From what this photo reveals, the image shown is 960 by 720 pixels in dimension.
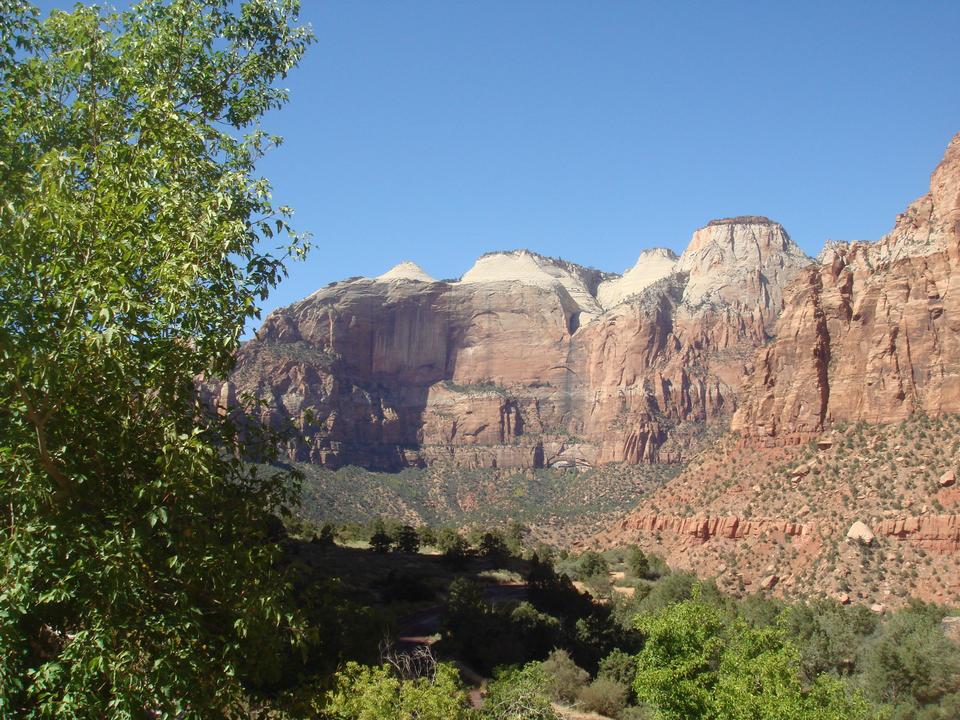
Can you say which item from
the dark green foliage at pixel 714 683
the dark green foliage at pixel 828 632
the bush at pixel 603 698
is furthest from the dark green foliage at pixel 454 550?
the dark green foliage at pixel 714 683

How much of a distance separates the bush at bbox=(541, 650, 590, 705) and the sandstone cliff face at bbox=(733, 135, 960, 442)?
42.5 metres

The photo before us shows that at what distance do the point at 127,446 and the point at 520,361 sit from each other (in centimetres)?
15826

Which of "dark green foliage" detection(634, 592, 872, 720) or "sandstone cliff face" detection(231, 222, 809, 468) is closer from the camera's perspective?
"dark green foliage" detection(634, 592, 872, 720)

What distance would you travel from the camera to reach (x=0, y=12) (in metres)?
10.6

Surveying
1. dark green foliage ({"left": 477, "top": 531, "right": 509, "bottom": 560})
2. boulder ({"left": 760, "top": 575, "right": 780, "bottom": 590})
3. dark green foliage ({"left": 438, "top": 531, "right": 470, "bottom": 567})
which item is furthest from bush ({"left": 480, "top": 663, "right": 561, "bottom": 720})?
dark green foliage ({"left": 477, "top": 531, "right": 509, "bottom": 560})

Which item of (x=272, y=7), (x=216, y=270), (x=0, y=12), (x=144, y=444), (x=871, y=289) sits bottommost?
(x=144, y=444)

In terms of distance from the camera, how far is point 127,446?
7770 millimetres

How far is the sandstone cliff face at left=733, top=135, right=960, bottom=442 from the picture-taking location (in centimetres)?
6324

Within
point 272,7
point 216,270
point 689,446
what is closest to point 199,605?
point 216,270

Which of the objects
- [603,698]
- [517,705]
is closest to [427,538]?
[603,698]

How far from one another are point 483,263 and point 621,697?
570 feet

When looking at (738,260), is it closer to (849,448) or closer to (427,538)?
(849,448)

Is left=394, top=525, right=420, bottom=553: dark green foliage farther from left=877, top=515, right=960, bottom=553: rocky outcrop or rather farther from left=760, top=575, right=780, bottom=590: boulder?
left=877, top=515, right=960, bottom=553: rocky outcrop

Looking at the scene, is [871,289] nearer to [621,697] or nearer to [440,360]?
[621,697]
